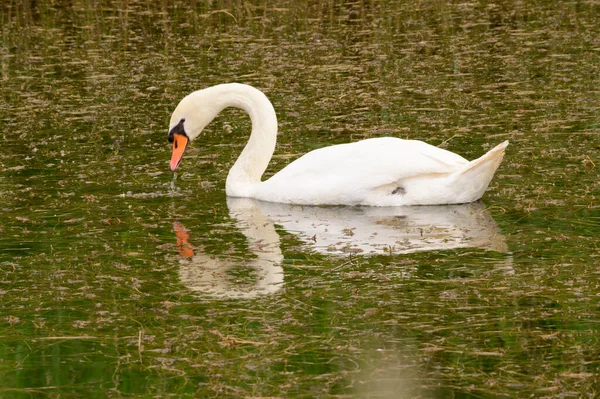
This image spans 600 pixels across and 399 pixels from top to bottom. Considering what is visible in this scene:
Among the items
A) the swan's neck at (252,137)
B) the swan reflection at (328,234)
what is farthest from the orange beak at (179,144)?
the swan reflection at (328,234)

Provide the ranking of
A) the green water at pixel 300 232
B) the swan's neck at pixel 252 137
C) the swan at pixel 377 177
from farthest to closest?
the swan's neck at pixel 252 137, the swan at pixel 377 177, the green water at pixel 300 232

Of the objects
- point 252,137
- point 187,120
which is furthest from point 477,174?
point 187,120

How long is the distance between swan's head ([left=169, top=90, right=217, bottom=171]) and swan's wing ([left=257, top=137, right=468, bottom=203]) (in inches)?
34.1

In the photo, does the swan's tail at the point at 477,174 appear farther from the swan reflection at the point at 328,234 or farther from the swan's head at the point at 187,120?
the swan's head at the point at 187,120

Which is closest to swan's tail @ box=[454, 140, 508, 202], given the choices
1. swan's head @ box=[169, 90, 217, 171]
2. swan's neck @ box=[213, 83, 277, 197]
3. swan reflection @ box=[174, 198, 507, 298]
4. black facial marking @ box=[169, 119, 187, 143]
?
swan reflection @ box=[174, 198, 507, 298]

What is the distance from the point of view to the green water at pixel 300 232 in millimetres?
6223

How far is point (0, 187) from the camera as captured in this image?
405 inches

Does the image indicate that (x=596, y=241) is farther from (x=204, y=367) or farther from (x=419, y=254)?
(x=204, y=367)

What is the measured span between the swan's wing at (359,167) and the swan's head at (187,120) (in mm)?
866

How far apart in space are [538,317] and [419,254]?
1.43 meters

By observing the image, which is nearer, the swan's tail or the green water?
the green water

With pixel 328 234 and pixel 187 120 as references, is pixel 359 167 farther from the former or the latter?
pixel 187 120

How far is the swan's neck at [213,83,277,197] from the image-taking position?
1009 centimetres

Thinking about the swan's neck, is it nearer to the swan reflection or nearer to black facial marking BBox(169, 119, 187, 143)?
the swan reflection
